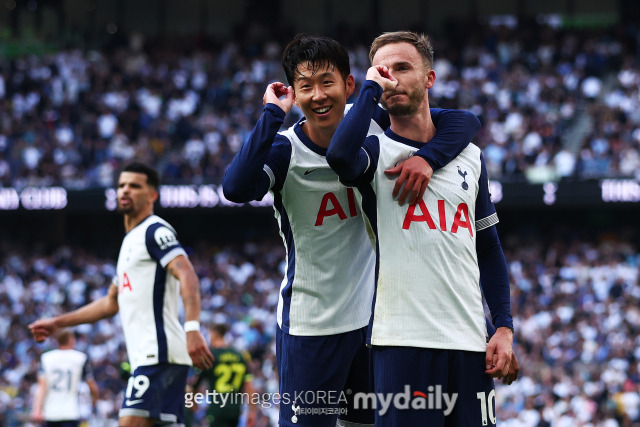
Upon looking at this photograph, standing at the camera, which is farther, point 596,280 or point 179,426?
point 596,280

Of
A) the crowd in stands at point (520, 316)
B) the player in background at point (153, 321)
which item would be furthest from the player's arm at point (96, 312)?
the crowd in stands at point (520, 316)

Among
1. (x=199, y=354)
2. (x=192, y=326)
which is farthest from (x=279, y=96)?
(x=192, y=326)

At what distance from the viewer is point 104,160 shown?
22.3 meters

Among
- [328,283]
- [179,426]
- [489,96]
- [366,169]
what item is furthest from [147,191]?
[489,96]

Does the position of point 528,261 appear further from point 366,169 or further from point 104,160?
point 366,169

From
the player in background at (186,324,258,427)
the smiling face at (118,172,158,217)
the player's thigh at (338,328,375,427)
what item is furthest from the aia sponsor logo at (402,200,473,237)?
the player in background at (186,324,258,427)

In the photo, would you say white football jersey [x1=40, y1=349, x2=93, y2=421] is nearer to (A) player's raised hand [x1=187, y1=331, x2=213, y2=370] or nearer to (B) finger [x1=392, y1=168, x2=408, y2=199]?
(A) player's raised hand [x1=187, y1=331, x2=213, y2=370]

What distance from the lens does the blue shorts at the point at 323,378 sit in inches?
165

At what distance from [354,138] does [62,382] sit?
7983 millimetres

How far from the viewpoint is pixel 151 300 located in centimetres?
637

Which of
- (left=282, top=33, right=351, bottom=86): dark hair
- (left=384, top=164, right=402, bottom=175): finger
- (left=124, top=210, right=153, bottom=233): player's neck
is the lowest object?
(left=384, top=164, right=402, bottom=175): finger

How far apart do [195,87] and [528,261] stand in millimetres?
9935

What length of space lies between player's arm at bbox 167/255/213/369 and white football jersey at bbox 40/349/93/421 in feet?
15.7

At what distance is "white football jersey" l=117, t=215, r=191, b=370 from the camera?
6309 millimetres
